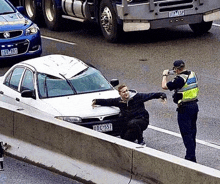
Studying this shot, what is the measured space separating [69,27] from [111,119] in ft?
42.0

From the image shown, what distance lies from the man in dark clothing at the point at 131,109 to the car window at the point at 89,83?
3.18 feet

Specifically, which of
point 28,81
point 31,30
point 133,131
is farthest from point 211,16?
point 133,131

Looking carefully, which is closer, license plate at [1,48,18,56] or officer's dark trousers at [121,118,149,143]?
officer's dark trousers at [121,118,149,143]

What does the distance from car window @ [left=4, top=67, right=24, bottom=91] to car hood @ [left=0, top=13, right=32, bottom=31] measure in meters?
5.88

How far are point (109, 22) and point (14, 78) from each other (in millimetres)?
8055

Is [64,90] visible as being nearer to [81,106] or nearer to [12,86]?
[81,106]

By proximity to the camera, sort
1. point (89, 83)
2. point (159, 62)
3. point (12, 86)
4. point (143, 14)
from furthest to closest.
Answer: point (143, 14), point (159, 62), point (12, 86), point (89, 83)

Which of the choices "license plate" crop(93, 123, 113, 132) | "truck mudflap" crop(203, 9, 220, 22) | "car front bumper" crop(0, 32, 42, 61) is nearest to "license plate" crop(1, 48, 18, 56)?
"car front bumper" crop(0, 32, 42, 61)

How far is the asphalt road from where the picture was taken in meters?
15.2

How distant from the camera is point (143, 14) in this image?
75.2 feet

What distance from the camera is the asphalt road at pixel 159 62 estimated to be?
15.2 meters

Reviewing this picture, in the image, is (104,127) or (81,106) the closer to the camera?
(104,127)

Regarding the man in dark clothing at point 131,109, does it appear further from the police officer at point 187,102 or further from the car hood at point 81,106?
the police officer at point 187,102

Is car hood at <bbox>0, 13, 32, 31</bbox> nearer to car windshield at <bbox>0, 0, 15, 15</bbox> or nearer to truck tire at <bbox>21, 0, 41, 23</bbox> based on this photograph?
car windshield at <bbox>0, 0, 15, 15</bbox>
